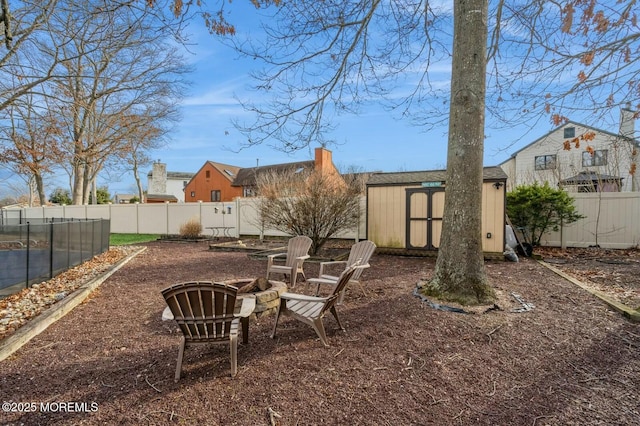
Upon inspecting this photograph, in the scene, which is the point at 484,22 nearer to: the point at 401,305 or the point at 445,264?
the point at 445,264

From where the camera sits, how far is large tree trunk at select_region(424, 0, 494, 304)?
4492 millimetres

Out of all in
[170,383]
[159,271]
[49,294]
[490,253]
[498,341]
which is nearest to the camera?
[170,383]

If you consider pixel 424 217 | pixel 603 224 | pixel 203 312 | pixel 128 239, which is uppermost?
pixel 424 217

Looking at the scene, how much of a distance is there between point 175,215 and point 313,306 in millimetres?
16576

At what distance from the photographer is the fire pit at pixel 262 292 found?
13.4 feet

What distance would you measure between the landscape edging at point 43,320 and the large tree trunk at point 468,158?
4.72 meters

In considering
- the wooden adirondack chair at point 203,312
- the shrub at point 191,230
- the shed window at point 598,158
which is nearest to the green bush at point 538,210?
the shed window at point 598,158

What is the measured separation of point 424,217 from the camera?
30.2ft

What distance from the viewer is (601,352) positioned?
310 centimetres

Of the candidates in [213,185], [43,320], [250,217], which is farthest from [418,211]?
[213,185]

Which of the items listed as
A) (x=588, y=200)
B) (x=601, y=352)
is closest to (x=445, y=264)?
(x=601, y=352)

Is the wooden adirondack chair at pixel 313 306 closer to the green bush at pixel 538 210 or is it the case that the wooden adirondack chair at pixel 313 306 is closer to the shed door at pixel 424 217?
the shed door at pixel 424 217

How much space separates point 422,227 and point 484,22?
5.59m

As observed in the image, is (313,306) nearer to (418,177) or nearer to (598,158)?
(418,177)
